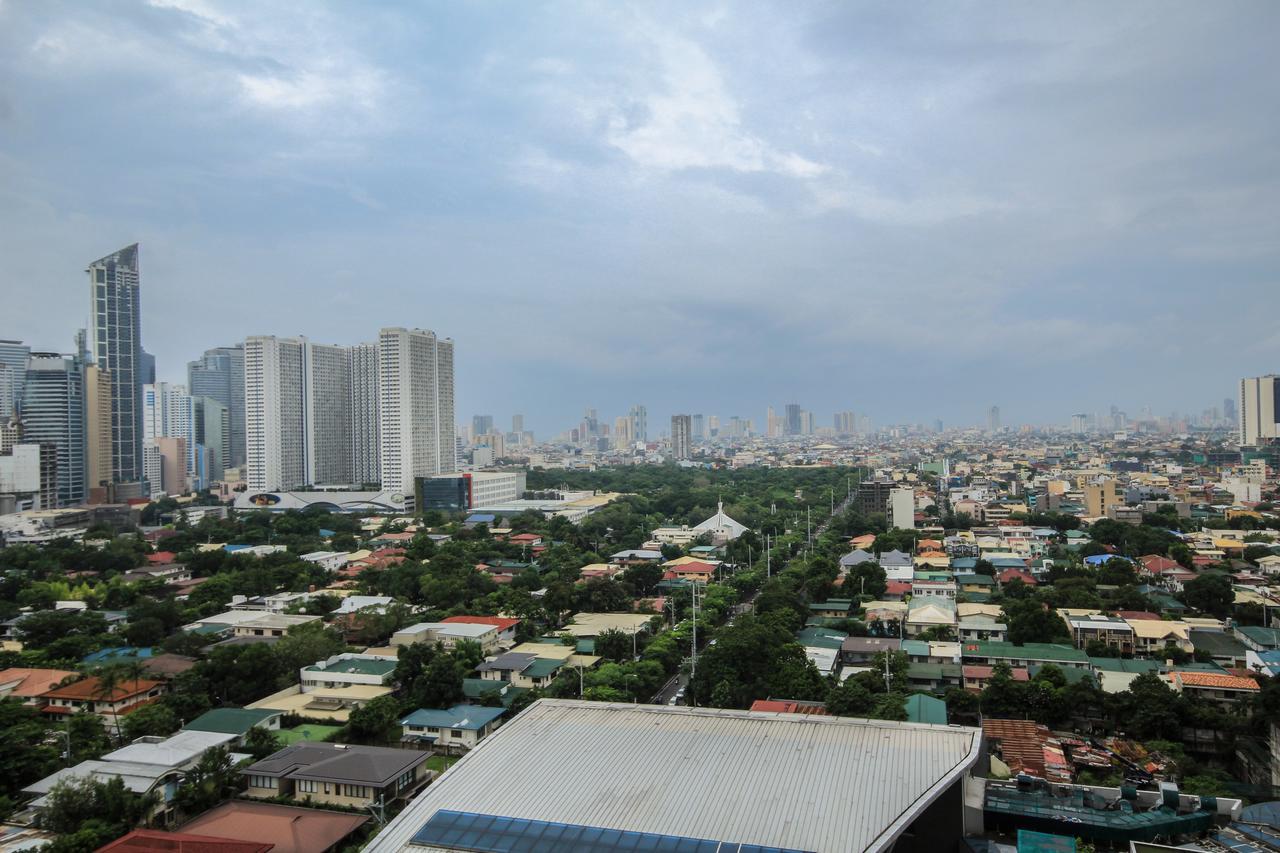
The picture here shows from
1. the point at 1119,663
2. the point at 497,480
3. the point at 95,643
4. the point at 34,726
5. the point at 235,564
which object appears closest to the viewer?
the point at 34,726

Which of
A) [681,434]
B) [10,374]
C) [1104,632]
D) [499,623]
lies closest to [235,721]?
[499,623]

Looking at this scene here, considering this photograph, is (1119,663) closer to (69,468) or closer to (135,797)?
(135,797)

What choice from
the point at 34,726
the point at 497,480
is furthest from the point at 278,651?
the point at 497,480

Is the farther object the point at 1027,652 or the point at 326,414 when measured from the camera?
the point at 326,414

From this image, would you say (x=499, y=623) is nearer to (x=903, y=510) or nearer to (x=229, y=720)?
(x=229, y=720)

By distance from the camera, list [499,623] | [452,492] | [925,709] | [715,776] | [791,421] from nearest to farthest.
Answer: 1. [715,776]
2. [925,709]
3. [499,623]
4. [452,492]
5. [791,421]

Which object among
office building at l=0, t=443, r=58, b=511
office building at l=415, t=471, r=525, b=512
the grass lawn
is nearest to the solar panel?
the grass lawn
